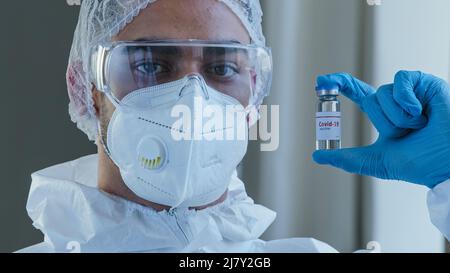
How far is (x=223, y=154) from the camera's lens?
122 cm

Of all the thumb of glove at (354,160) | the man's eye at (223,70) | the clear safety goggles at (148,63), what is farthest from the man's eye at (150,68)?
the thumb of glove at (354,160)

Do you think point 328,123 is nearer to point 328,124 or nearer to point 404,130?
point 328,124

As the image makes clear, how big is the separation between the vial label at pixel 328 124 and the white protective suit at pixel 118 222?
278 millimetres

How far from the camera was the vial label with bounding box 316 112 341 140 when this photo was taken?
3.89 ft

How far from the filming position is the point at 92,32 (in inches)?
48.9

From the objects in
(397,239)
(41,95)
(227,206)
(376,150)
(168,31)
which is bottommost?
(397,239)

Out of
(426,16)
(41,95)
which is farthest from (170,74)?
(426,16)

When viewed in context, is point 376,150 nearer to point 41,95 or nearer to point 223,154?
point 223,154

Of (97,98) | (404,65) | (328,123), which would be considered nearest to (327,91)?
(328,123)

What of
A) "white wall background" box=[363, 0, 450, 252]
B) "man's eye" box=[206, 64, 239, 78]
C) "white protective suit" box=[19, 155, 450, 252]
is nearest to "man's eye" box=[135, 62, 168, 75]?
"man's eye" box=[206, 64, 239, 78]

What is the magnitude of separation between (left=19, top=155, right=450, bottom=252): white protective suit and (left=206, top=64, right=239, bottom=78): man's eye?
0.34 meters

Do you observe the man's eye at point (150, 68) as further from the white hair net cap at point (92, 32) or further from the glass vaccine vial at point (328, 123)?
the glass vaccine vial at point (328, 123)

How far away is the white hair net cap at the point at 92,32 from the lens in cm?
122

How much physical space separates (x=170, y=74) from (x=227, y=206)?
387 mm
